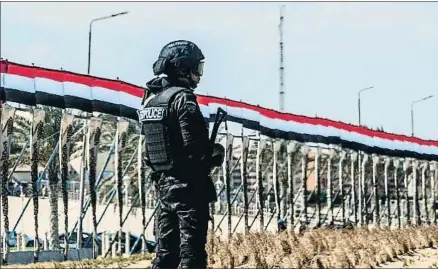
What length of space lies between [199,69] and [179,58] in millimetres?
233

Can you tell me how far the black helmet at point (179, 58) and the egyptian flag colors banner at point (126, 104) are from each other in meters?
6.53

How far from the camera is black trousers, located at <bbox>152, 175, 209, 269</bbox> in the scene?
716 centimetres

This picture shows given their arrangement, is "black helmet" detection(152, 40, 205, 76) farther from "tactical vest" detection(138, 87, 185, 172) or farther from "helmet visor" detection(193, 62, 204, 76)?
"tactical vest" detection(138, 87, 185, 172)

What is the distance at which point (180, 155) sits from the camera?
7.21 meters

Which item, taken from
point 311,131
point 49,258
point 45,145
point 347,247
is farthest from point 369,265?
point 45,145

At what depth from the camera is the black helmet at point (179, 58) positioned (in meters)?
7.27

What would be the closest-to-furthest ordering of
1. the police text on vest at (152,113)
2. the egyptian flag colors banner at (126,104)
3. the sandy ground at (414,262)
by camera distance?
the police text on vest at (152,113) → the sandy ground at (414,262) → the egyptian flag colors banner at (126,104)

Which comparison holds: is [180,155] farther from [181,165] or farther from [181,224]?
[181,224]

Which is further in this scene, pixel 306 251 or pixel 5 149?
pixel 5 149

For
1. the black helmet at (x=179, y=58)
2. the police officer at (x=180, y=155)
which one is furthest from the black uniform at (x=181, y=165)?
the black helmet at (x=179, y=58)

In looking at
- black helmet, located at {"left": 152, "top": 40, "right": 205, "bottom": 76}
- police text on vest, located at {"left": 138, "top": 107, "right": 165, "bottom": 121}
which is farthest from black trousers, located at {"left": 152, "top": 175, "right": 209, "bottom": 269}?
black helmet, located at {"left": 152, "top": 40, "right": 205, "bottom": 76}

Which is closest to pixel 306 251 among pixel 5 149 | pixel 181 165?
pixel 181 165

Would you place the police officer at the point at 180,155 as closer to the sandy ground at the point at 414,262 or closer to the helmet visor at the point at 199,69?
the helmet visor at the point at 199,69

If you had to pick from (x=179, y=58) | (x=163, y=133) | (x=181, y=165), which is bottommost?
(x=181, y=165)
